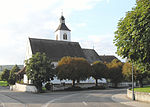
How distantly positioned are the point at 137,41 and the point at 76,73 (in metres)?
25.0

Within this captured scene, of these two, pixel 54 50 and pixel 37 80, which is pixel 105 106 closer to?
pixel 37 80

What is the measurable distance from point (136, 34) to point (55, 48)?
43120 mm

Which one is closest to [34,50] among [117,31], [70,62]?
[70,62]

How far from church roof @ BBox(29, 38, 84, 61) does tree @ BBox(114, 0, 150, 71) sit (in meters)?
38.1

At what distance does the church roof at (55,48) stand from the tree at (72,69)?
47.6ft

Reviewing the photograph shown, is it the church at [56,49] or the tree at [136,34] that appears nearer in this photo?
the tree at [136,34]

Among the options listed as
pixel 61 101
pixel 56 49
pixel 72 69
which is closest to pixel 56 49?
pixel 56 49

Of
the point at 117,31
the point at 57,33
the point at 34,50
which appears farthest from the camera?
the point at 57,33

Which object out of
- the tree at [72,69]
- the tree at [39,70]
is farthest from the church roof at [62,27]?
the tree at [39,70]

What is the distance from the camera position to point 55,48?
2172 inches

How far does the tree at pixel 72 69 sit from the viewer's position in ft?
122

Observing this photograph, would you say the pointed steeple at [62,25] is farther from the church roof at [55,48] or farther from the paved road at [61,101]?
the paved road at [61,101]

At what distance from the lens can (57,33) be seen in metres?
71.1

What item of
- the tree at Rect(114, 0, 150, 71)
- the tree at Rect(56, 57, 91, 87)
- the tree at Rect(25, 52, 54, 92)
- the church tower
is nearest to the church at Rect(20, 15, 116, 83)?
the church tower
